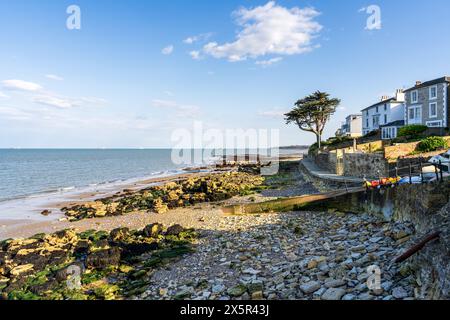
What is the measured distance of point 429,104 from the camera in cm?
3384

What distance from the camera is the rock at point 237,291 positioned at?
812 cm

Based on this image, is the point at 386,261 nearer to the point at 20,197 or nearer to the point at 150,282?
the point at 150,282

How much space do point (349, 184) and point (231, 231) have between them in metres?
9.06

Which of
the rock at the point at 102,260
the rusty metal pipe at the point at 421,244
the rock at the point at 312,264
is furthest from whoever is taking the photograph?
the rock at the point at 102,260

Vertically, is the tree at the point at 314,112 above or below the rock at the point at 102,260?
above

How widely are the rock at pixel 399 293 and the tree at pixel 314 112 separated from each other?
40209 millimetres

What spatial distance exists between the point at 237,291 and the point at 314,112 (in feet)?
134

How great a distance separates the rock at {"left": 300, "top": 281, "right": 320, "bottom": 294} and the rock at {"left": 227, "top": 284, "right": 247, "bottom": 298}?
5.31 ft

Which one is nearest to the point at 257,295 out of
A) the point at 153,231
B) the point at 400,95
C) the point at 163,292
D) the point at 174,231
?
the point at 163,292

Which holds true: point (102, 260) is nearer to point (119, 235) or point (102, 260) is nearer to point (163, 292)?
point (119, 235)

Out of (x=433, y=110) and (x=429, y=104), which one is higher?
(x=429, y=104)

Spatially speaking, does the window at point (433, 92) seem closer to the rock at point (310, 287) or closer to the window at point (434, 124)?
the window at point (434, 124)

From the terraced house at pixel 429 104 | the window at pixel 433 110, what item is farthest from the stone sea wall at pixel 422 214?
the window at pixel 433 110

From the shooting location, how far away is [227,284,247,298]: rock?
812 centimetres
